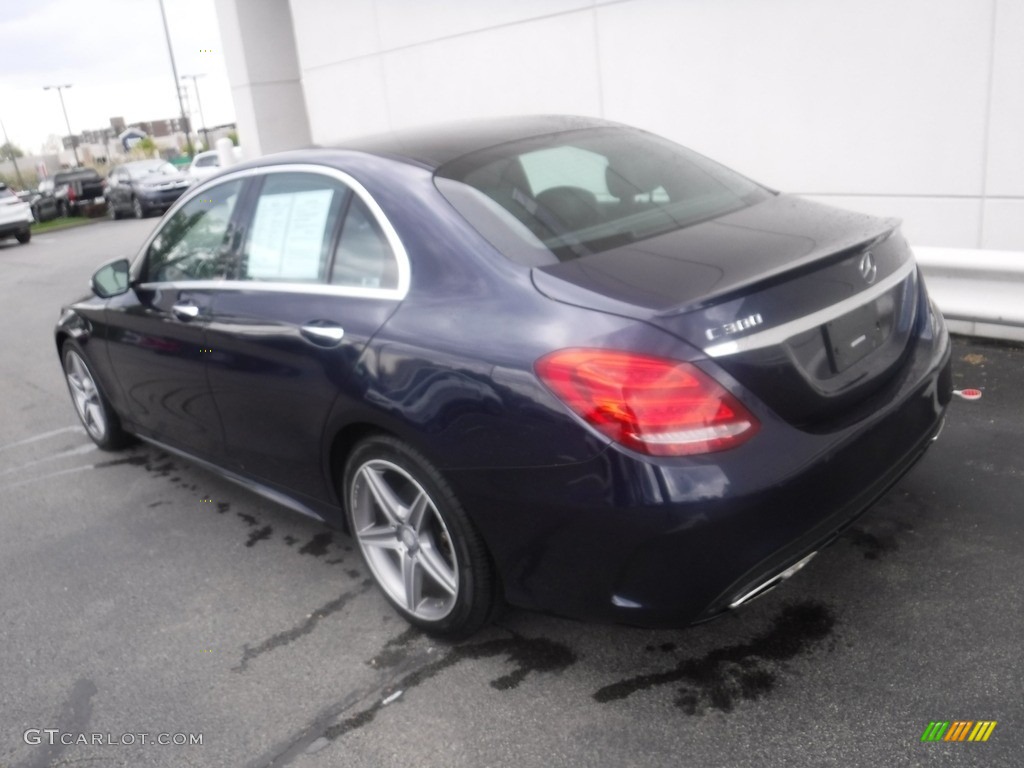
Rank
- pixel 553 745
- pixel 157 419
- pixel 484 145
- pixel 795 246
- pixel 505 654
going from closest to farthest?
pixel 553 745, pixel 795 246, pixel 505 654, pixel 484 145, pixel 157 419

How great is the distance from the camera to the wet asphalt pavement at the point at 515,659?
8.98 feet

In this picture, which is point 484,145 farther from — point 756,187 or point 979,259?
point 979,259

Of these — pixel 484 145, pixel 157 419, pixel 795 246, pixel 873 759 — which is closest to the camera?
pixel 873 759

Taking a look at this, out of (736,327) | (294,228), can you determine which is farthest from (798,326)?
(294,228)

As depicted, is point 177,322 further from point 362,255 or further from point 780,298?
point 780,298

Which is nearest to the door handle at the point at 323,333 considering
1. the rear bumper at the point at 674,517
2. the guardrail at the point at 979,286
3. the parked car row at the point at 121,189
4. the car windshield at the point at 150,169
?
the rear bumper at the point at 674,517

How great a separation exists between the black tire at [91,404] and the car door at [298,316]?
1.81 m

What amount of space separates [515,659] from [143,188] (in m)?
27.8

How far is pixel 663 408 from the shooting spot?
254 cm

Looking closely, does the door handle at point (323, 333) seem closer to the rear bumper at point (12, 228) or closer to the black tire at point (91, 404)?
the black tire at point (91, 404)

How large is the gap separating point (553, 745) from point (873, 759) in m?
0.85

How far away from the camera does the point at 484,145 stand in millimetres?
3637

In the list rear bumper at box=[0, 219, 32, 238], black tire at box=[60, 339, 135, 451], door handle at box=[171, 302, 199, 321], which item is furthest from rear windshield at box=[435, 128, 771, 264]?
rear bumper at box=[0, 219, 32, 238]

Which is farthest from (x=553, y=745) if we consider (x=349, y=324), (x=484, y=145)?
(x=484, y=145)
